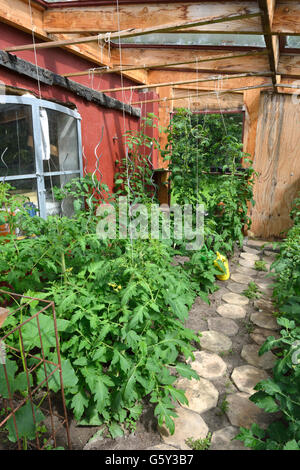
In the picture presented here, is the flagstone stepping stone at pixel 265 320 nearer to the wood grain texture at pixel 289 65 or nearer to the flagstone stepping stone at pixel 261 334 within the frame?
the flagstone stepping stone at pixel 261 334

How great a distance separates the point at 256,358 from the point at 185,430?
937mm

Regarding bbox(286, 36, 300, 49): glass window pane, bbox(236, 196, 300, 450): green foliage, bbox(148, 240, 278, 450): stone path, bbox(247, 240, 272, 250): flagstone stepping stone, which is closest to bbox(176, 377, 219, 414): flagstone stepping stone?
bbox(148, 240, 278, 450): stone path

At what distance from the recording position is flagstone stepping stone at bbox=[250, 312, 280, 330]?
115 inches

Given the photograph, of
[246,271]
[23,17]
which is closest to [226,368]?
[246,271]

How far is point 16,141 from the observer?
2834 mm

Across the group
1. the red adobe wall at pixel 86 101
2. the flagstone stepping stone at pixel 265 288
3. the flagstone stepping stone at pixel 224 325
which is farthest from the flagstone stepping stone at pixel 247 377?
the red adobe wall at pixel 86 101

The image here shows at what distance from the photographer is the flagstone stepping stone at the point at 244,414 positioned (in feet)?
6.25

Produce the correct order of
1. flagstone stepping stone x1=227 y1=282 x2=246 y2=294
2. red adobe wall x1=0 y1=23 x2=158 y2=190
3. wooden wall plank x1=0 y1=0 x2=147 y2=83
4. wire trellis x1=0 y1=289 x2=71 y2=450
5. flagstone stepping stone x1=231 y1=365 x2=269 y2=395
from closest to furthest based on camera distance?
1. wire trellis x1=0 y1=289 x2=71 y2=450
2. flagstone stepping stone x1=231 y1=365 x2=269 y2=395
3. wooden wall plank x1=0 y1=0 x2=147 y2=83
4. red adobe wall x1=0 y1=23 x2=158 y2=190
5. flagstone stepping stone x1=227 y1=282 x2=246 y2=294

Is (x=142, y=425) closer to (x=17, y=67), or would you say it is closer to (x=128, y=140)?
(x=17, y=67)

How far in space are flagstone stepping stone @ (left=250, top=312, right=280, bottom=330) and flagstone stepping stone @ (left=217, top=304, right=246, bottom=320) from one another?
118 mm

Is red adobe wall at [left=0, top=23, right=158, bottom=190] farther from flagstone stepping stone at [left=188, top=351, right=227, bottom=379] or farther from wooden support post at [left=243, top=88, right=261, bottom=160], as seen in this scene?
flagstone stepping stone at [left=188, top=351, right=227, bottom=379]

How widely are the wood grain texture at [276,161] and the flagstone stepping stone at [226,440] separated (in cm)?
364

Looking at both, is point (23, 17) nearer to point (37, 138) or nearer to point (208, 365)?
point (37, 138)
